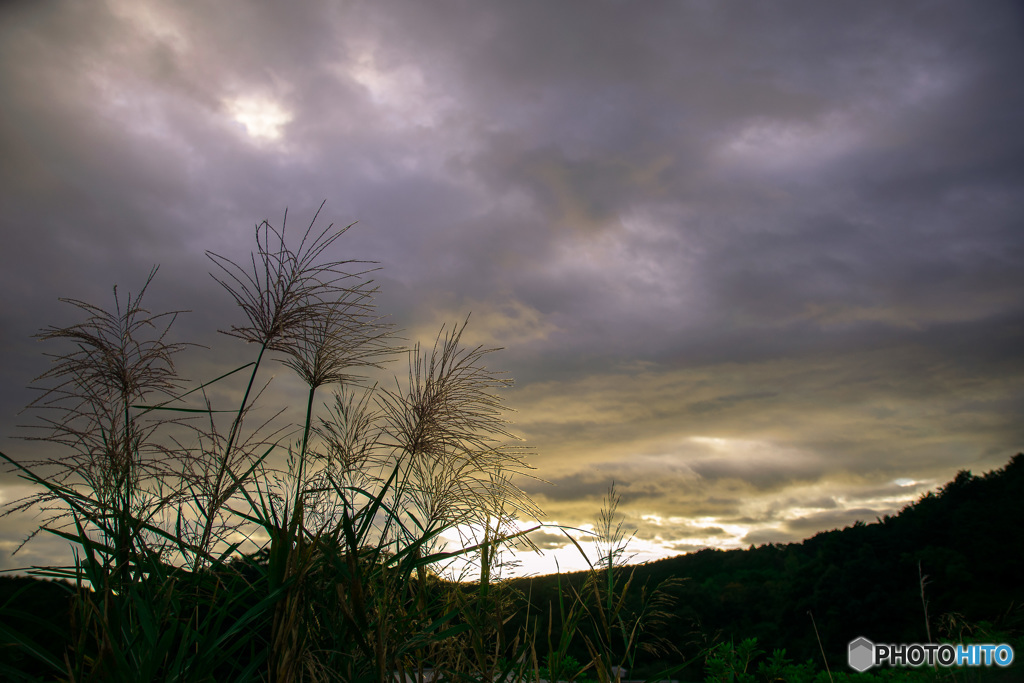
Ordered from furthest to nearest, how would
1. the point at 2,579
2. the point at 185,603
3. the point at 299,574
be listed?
the point at 2,579
the point at 185,603
the point at 299,574

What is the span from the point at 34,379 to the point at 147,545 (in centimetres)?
113

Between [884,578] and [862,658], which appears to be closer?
[862,658]

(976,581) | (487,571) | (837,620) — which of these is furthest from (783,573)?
(487,571)

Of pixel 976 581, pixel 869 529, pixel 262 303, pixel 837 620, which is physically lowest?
pixel 837 620

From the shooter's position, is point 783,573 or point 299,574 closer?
point 299,574

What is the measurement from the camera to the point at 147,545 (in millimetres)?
1952

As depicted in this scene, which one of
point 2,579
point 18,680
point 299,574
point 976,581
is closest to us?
point 299,574

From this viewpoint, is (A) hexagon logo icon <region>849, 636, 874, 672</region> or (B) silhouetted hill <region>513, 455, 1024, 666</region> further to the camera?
(B) silhouetted hill <region>513, 455, 1024, 666</region>

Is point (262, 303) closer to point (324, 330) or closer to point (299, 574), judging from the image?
point (324, 330)

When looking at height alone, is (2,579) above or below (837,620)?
above

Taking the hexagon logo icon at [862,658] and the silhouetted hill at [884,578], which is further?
the silhouetted hill at [884,578]

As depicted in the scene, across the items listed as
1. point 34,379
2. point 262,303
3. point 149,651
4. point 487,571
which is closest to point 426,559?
point 487,571

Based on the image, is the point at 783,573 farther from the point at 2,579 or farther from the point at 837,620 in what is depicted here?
the point at 2,579

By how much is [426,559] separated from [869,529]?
100 feet
